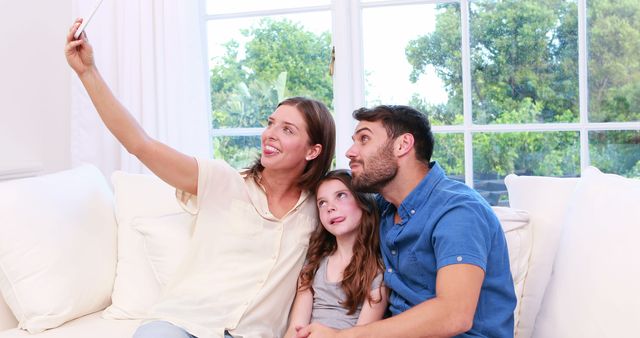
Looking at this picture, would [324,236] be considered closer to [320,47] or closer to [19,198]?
[19,198]

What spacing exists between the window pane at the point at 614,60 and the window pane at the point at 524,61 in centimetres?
7

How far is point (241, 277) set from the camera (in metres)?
1.96

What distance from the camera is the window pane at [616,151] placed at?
269 centimetres

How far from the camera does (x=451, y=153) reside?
9.55 ft

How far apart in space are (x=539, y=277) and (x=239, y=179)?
88 cm

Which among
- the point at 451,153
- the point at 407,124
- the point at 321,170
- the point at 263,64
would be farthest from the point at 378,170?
the point at 263,64

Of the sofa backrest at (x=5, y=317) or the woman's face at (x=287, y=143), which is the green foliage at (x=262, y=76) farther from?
the sofa backrest at (x=5, y=317)

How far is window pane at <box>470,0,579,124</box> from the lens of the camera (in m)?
2.76

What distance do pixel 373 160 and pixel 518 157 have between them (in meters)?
1.16

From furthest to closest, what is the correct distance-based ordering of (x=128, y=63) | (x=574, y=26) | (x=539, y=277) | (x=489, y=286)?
(x=128, y=63)
(x=574, y=26)
(x=539, y=277)
(x=489, y=286)

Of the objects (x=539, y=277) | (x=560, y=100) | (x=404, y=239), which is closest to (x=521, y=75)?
(x=560, y=100)

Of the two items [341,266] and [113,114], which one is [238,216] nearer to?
[341,266]

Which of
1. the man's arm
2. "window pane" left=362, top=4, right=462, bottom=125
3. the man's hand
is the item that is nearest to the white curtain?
"window pane" left=362, top=4, right=462, bottom=125

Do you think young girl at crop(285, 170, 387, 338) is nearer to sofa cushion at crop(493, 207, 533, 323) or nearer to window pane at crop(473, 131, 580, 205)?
sofa cushion at crop(493, 207, 533, 323)
